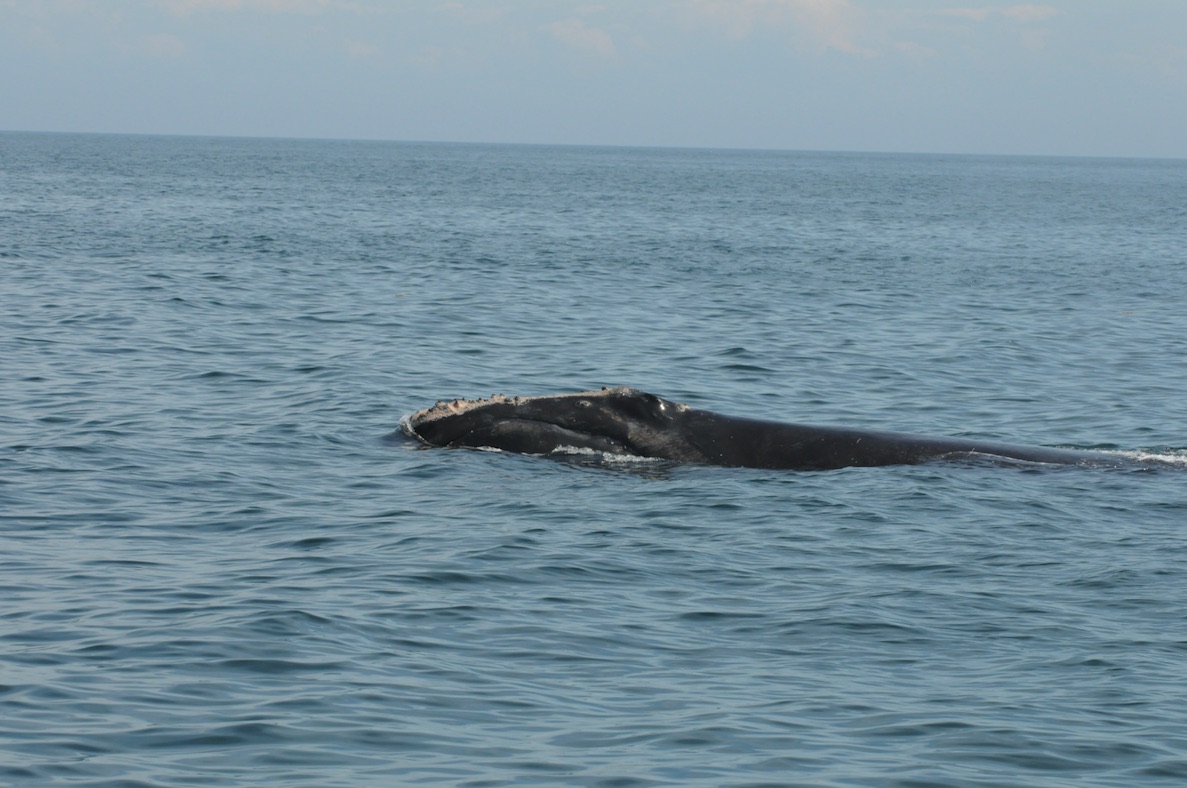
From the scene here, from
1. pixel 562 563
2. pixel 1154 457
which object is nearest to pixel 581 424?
pixel 562 563

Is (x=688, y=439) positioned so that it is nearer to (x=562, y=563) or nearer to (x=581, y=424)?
(x=581, y=424)

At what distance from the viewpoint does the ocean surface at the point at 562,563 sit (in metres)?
9.74

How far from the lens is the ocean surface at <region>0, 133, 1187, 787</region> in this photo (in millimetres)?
9742

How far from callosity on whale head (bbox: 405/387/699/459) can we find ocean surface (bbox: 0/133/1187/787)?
276mm

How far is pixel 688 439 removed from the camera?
58.5ft

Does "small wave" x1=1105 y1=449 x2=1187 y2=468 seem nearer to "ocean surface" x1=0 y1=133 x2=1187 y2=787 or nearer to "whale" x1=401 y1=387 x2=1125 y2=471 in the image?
"ocean surface" x1=0 y1=133 x2=1187 y2=787

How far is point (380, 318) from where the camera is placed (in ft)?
110

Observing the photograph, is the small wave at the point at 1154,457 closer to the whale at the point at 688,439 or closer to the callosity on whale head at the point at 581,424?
the whale at the point at 688,439

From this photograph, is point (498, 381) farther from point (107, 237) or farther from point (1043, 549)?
point (107, 237)

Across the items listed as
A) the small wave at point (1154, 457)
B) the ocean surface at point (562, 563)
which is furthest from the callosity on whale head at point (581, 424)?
the small wave at point (1154, 457)

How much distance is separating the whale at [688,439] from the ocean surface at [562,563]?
0.28 m

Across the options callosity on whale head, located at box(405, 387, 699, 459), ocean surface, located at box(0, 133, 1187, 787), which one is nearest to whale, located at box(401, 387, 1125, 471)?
callosity on whale head, located at box(405, 387, 699, 459)

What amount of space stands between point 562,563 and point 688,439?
13.8 ft

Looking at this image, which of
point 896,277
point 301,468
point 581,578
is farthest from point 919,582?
point 896,277
